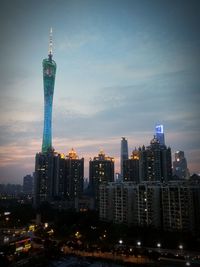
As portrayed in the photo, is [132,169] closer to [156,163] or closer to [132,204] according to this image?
[156,163]

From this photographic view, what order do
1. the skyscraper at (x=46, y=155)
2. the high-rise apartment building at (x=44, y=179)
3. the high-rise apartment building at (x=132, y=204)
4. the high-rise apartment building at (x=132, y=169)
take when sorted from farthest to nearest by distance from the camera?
the high-rise apartment building at (x=132, y=169)
the skyscraper at (x=46, y=155)
the high-rise apartment building at (x=44, y=179)
the high-rise apartment building at (x=132, y=204)

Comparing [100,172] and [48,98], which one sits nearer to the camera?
[100,172]

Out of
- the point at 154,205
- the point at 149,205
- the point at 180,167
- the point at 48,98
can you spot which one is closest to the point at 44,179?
the point at 48,98

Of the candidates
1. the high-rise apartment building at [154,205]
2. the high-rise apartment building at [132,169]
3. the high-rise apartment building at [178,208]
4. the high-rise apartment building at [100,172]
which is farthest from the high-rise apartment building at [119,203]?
the high-rise apartment building at [132,169]

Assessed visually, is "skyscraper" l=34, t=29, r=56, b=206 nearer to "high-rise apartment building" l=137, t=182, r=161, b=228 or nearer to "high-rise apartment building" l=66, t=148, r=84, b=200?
"high-rise apartment building" l=66, t=148, r=84, b=200

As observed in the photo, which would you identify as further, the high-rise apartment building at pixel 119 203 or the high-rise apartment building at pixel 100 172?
the high-rise apartment building at pixel 100 172

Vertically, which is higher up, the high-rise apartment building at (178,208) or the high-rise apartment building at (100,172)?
the high-rise apartment building at (100,172)

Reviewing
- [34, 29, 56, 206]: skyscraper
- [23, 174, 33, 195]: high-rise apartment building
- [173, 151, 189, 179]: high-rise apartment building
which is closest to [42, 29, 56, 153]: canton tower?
[34, 29, 56, 206]: skyscraper

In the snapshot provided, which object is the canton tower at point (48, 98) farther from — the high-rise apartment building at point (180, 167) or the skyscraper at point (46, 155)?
the high-rise apartment building at point (180, 167)

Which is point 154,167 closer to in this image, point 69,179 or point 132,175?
point 132,175

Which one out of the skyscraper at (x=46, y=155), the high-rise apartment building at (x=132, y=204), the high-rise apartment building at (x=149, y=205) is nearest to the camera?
the high-rise apartment building at (x=149, y=205)
